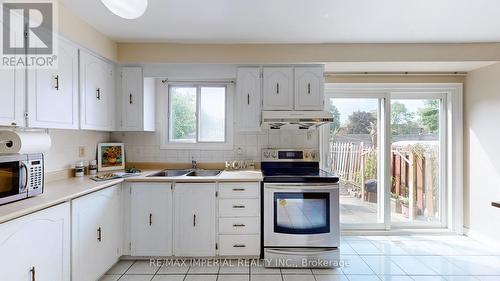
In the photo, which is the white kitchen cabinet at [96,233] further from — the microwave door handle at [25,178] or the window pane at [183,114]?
the window pane at [183,114]

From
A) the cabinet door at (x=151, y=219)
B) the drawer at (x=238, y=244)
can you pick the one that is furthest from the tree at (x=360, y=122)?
the cabinet door at (x=151, y=219)

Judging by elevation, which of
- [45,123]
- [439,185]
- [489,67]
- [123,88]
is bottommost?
[439,185]

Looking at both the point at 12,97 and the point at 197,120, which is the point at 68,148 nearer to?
the point at 12,97

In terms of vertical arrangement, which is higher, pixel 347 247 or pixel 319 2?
pixel 319 2

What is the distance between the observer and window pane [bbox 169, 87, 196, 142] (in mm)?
3424

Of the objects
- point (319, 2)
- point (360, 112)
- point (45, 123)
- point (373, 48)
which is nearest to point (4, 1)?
point (45, 123)

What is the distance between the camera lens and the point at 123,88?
10.1 ft

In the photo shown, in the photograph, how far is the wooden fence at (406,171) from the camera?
11.6ft

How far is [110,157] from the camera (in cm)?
313

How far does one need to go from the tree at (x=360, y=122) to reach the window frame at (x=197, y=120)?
1.57m

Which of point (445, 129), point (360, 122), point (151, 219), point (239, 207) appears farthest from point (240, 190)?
point (445, 129)

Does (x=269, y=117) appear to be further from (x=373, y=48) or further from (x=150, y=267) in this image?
(x=150, y=267)

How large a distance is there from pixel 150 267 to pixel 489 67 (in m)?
4.32

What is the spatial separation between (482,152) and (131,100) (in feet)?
13.7
